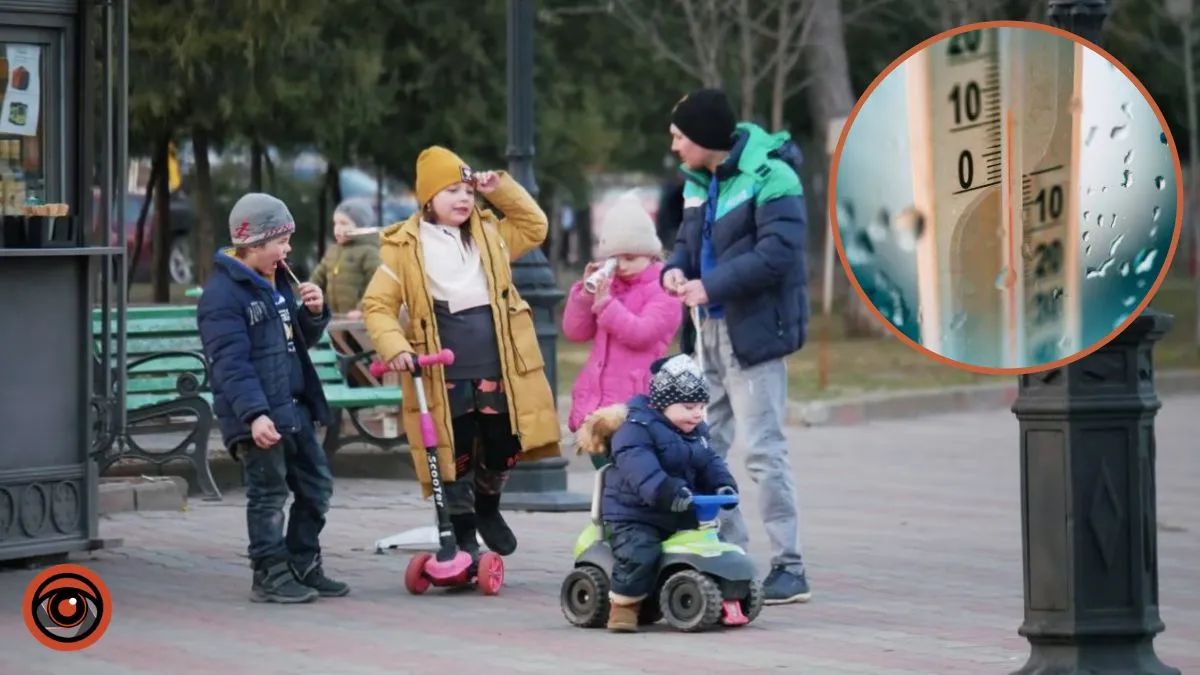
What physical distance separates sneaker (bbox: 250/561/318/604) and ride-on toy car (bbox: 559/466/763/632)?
3.55 feet

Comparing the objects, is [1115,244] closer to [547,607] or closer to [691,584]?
[691,584]

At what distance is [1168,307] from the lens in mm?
33406

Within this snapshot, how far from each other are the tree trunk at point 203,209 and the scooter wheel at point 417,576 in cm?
1321

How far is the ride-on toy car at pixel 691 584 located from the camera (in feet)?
25.7

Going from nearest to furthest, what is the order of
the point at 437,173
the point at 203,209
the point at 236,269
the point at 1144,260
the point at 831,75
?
1. the point at 1144,260
2. the point at 236,269
3. the point at 437,173
4. the point at 203,209
5. the point at 831,75

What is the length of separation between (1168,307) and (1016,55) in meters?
28.3

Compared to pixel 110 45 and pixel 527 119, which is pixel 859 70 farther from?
pixel 110 45

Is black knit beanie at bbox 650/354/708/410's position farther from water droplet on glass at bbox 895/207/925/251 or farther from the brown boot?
water droplet on glass at bbox 895/207/925/251

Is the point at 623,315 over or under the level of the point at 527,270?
under

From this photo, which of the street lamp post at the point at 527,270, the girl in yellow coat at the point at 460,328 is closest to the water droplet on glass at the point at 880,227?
the girl in yellow coat at the point at 460,328

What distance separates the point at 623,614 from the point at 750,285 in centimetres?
127

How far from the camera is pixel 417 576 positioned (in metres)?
8.80

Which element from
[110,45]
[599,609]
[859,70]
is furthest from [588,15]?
[599,609]

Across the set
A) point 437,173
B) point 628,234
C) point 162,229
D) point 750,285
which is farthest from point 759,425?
point 162,229
